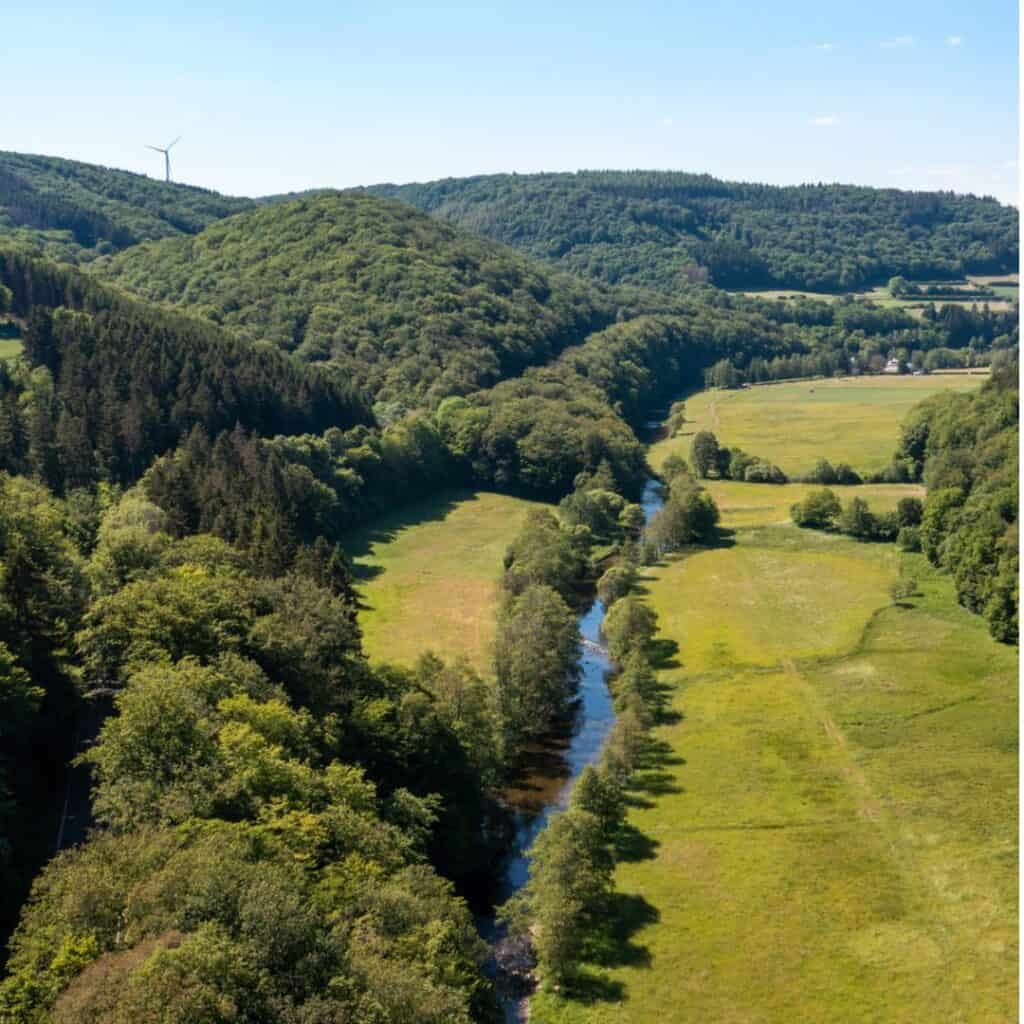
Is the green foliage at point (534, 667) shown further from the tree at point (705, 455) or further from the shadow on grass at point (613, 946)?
the tree at point (705, 455)

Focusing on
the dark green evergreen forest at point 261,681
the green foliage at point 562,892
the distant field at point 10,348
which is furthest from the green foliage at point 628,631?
the distant field at point 10,348

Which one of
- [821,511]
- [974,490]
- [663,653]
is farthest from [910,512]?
[663,653]

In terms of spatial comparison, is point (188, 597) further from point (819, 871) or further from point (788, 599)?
point (788, 599)

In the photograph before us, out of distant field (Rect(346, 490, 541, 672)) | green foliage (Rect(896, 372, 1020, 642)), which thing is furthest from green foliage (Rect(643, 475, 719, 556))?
green foliage (Rect(896, 372, 1020, 642))

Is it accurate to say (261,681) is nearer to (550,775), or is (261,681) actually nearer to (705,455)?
(550,775)

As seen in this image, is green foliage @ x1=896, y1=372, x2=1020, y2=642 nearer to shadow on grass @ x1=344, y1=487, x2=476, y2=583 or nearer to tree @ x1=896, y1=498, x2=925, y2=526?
tree @ x1=896, y1=498, x2=925, y2=526

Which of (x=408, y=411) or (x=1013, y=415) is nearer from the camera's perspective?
(x=1013, y=415)

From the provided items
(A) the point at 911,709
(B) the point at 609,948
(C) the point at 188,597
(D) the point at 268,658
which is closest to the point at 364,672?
(D) the point at 268,658
